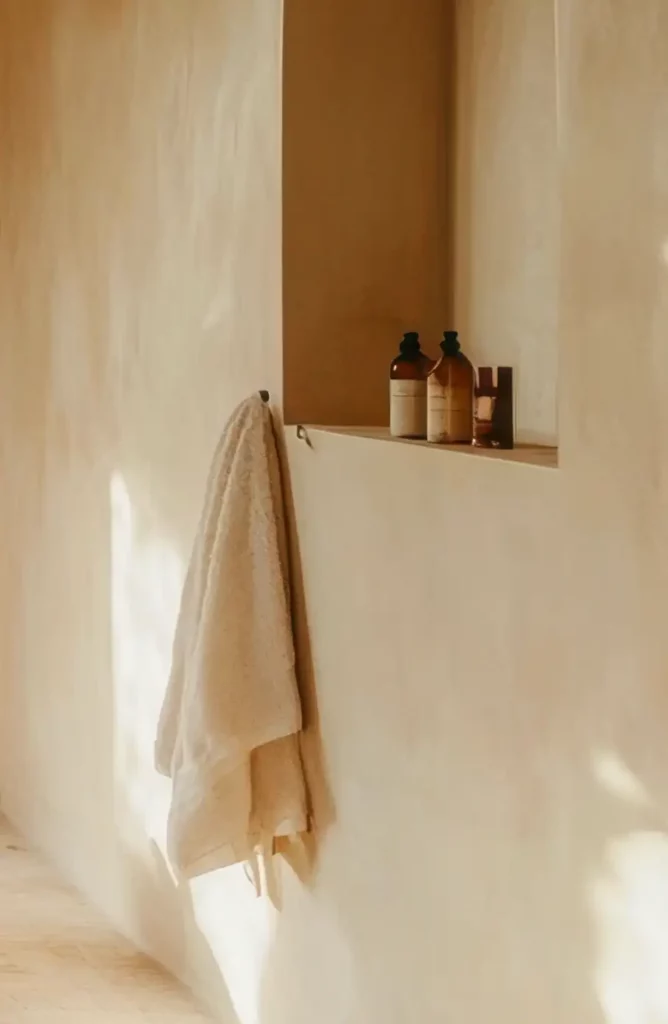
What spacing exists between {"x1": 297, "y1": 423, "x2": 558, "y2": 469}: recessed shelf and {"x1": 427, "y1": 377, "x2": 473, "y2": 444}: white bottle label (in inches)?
0.8

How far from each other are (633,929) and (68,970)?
64.2 inches

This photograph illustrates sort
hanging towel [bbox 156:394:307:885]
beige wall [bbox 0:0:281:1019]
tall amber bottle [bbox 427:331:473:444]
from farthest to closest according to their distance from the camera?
beige wall [bbox 0:0:281:1019]
hanging towel [bbox 156:394:307:885]
tall amber bottle [bbox 427:331:473:444]

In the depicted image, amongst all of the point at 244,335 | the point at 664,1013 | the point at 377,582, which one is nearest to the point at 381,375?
the point at 244,335

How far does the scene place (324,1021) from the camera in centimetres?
213

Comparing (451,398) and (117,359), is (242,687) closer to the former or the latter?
(451,398)

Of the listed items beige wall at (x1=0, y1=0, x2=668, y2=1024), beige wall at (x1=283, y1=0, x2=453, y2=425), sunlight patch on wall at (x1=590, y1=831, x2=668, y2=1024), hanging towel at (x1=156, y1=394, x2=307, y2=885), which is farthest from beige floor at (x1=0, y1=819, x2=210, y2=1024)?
sunlight patch on wall at (x1=590, y1=831, x2=668, y2=1024)

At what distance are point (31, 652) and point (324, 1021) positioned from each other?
5.08 ft

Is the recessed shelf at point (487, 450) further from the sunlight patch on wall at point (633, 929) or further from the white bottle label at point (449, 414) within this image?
the sunlight patch on wall at point (633, 929)

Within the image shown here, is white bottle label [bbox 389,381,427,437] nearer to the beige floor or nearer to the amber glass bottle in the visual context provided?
the amber glass bottle

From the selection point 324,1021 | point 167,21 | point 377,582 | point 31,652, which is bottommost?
point 324,1021

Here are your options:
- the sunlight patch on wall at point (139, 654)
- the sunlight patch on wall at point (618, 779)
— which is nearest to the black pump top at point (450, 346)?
the sunlight patch on wall at point (618, 779)

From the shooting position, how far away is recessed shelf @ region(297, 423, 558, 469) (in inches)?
62.5

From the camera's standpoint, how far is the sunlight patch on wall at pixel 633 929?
1.36 meters

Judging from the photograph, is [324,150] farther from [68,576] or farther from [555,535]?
[68,576]
